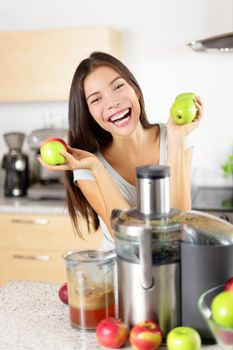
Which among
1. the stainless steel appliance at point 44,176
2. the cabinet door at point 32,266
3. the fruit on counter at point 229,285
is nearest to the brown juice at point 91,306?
the fruit on counter at point 229,285

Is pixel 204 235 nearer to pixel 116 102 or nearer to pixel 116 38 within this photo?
→ pixel 116 102

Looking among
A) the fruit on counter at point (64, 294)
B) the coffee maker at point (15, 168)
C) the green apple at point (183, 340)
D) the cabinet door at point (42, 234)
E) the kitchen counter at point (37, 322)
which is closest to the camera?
the green apple at point (183, 340)

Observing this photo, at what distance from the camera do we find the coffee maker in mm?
3811

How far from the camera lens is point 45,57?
357cm

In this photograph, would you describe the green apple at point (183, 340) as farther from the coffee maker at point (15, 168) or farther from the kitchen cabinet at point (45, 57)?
the coffee maker at point (15, 168)

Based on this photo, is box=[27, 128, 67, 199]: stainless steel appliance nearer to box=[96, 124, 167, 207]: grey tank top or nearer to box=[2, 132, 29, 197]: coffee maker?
box=[2, 132, 29, 197]: coffee maker

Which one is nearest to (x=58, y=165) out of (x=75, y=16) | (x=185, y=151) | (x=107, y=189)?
(x=107, y=189)

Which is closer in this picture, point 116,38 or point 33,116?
point 116,38

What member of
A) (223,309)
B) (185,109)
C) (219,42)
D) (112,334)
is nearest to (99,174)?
(185,109)

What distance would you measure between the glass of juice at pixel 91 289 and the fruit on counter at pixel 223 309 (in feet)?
1.07

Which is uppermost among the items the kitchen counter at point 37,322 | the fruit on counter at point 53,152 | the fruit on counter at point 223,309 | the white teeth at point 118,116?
the white teeth at point 118,116

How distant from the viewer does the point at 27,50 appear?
359cm

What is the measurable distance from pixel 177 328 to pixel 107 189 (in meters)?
0.60

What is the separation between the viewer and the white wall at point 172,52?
364cm
